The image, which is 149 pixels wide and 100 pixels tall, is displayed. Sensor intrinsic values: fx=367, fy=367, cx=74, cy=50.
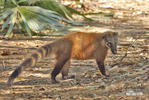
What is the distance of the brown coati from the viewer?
4693 mm

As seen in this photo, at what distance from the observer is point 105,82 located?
4719mm

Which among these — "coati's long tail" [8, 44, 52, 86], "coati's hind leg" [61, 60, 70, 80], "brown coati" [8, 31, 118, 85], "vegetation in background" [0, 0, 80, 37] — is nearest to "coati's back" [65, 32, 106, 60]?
"brown coati" [8, 31, 118, 85]

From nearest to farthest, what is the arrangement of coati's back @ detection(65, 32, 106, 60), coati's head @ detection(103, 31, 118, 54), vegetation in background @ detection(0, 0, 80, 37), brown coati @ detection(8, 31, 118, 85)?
1. brown coati @ detection(8, 31, 118, 85)
2. coati's back @ detection(65, 32, 106, 60)
3. coati's head @ detection(103, 31, 118, 54)
4. vegetation in background @ detection(0, 0, 80, 37)

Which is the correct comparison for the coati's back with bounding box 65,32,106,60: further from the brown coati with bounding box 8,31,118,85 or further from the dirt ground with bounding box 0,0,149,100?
the dirt ground with bounding box 0,0,149,100

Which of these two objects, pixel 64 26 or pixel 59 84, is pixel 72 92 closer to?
pixel 59 84

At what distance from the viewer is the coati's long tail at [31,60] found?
4.21 meters

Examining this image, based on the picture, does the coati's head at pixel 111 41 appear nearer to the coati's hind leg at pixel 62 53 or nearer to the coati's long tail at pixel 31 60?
the coati's hind leg at pixel 62 53

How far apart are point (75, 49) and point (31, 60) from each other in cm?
67

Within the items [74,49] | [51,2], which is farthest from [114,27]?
[74,49]

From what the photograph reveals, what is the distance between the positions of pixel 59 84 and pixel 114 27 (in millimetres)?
4716

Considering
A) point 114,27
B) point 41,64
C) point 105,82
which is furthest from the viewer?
point 114,27

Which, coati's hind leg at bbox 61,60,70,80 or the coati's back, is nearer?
the coati's back

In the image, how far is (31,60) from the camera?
4.39 m

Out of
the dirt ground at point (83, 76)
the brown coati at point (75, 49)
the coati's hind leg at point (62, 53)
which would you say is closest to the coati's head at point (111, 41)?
the brown coati at point (75, 49)
